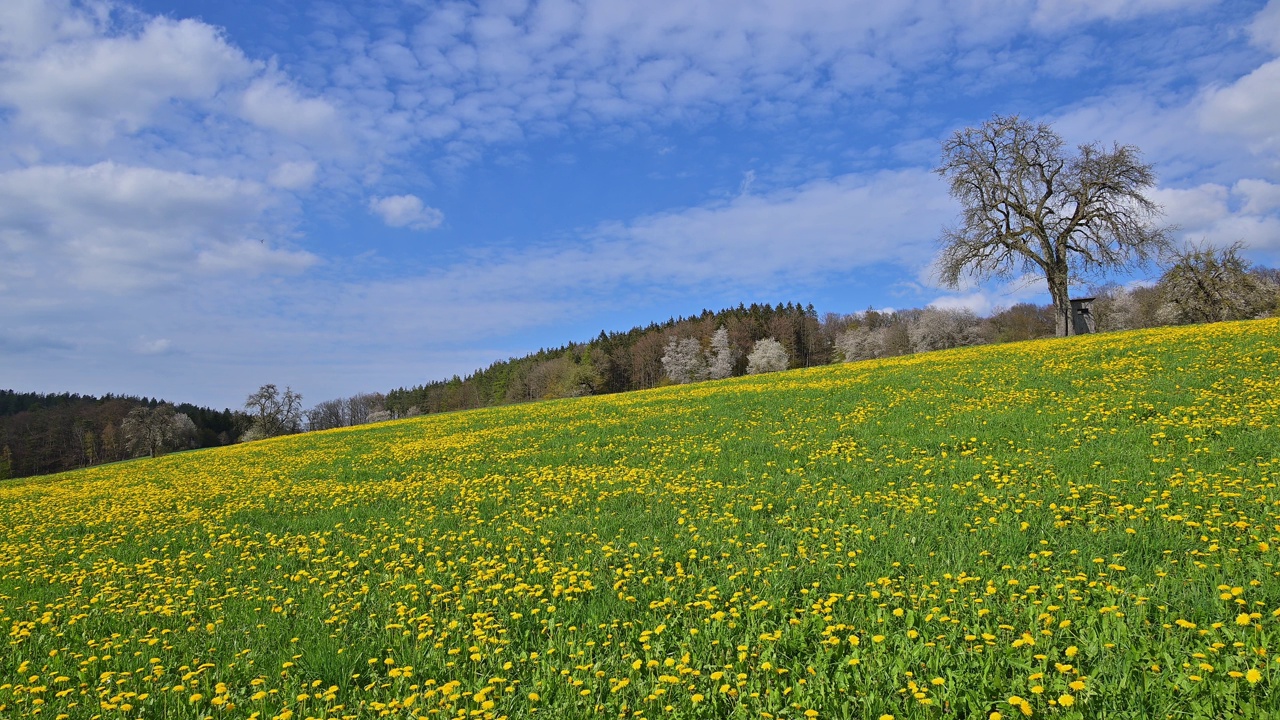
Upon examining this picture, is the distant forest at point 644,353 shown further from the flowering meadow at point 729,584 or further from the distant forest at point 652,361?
the flowering meadow at point 729,584

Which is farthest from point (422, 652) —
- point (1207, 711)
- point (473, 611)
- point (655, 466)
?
point (655, 466)

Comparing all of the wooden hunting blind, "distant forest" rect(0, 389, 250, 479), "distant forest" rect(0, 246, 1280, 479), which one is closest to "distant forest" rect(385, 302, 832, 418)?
"distant forest" rect(0, 246, 1280, 479)

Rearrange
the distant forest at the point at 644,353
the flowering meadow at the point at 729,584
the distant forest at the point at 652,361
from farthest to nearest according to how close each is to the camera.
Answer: the distant forest at the point at 644,353
the distant forest at the point at 652,361
the flowering meadow at the point at 729,584

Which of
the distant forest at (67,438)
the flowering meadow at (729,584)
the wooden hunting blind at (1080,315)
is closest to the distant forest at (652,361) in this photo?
the distant forest at (67,438)

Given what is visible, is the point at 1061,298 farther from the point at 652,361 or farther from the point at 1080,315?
the point at 652,361

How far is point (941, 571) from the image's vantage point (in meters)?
5.68

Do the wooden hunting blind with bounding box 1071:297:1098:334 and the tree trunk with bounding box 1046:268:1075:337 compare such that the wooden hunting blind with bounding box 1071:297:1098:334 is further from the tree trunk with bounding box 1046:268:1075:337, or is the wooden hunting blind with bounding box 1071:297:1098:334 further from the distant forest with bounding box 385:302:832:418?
the distant forest with bounding box 385:302:832:418

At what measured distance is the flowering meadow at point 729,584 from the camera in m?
4.04

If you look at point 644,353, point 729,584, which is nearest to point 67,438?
point 644,353

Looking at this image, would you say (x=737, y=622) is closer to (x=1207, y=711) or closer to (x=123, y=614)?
(x=1207, y=711)

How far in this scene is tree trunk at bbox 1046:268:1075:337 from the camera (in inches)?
1313

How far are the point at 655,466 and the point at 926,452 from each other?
5.22 metres

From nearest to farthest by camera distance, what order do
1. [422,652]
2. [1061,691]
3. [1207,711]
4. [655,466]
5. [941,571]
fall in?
[1207,711] < [1061,691] < [422,652] < [941,571] < [655,466]

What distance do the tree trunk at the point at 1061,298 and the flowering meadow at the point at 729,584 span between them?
853 inches
